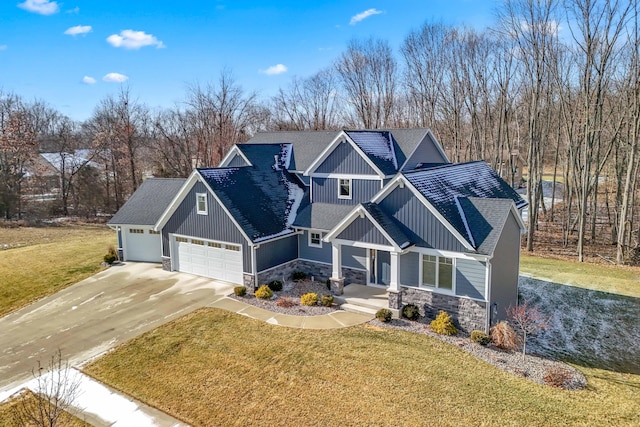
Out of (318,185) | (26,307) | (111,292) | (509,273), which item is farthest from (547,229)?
(26,307)

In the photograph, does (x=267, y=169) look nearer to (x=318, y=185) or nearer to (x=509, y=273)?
(x=318, y=185)

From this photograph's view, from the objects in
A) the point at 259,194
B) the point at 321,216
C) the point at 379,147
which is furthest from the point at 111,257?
the point at 379,147

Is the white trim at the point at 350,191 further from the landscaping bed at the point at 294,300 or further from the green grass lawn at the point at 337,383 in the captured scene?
the green grass lawn at the point at 337,383

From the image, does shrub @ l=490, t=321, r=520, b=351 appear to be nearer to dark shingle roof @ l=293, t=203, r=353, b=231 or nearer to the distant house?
the distant house

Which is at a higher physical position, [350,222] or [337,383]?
[350,222]

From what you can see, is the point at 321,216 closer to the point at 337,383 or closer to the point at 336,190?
the point at 336,190

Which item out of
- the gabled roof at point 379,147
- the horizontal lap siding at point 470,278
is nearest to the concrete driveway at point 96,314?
the gabled roof at point 379,147
